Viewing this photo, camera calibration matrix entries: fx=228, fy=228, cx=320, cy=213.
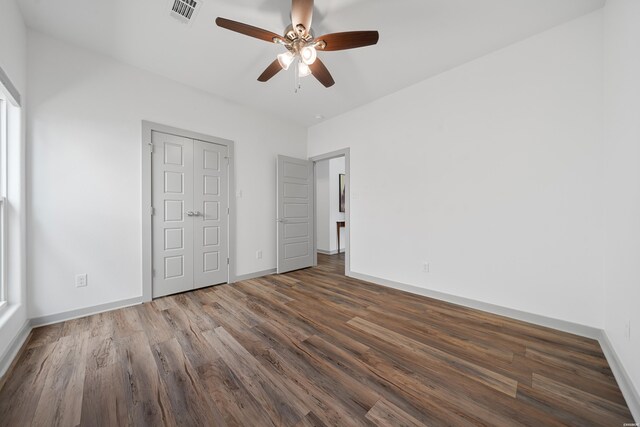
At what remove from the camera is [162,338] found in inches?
A: 76.1

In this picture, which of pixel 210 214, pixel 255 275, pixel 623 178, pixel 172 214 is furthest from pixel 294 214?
pixel 623 178

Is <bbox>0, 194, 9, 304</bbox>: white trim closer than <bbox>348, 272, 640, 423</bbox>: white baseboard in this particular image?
No

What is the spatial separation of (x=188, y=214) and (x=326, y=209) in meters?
3.45

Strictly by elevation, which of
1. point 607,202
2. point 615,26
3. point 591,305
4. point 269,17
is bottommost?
point 591,305

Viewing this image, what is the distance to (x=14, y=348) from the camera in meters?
1.72

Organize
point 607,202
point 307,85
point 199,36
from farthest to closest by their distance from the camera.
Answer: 1. point 307,85
2. point 199,36
3. point 607,202

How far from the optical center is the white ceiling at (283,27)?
1.86m

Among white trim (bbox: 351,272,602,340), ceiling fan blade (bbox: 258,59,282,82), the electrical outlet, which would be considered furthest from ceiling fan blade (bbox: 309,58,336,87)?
the electrical outlet

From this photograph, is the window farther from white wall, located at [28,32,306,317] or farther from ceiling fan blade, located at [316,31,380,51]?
ceiling fan blade, located at [316,31,380,51]

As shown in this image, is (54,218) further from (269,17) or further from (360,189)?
(360,189)

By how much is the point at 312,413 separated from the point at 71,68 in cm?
370

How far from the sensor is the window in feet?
5.91

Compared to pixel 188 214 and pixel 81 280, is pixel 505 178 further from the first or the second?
pixel 81 280

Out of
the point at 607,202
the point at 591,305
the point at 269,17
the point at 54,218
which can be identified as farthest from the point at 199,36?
the point at 591,305
